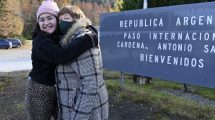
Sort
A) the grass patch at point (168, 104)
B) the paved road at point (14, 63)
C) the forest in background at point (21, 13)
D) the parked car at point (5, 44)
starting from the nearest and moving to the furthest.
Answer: the grass patch at point (168, 104) → the forest in background at point (21, 13) → the paved road at point (14, 63) → the parked car at point (5, 44)

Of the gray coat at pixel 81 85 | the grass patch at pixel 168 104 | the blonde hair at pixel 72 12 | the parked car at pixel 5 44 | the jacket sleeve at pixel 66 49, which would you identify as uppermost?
the blonde hair at pixel 72 12

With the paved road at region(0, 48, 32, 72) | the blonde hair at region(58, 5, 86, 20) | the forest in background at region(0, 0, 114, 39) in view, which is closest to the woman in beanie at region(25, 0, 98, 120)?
the blonde hair at region(58, 5, 86, 20)

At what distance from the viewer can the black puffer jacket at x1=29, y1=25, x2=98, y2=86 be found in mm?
3475

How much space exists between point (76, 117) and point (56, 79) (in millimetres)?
372

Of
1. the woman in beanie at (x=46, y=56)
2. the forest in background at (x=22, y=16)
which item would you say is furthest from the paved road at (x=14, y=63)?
the woman in beanie at (x=46, y=56)

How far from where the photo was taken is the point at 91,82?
137 inches

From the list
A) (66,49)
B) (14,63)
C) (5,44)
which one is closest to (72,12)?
(66,49)

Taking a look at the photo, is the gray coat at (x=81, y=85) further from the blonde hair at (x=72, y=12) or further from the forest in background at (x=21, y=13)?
the forest in background at (x=21, y=13)

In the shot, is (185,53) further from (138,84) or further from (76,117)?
(138,84)

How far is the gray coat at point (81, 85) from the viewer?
348 centimetres

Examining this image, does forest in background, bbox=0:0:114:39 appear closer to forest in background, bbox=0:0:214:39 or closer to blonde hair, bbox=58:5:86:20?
forest in background, bbox=0:0:214:39

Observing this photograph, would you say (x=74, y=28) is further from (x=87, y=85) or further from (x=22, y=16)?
(x=22, y=16)

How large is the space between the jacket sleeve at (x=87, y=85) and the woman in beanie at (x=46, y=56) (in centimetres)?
9

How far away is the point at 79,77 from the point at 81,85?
64 mm
